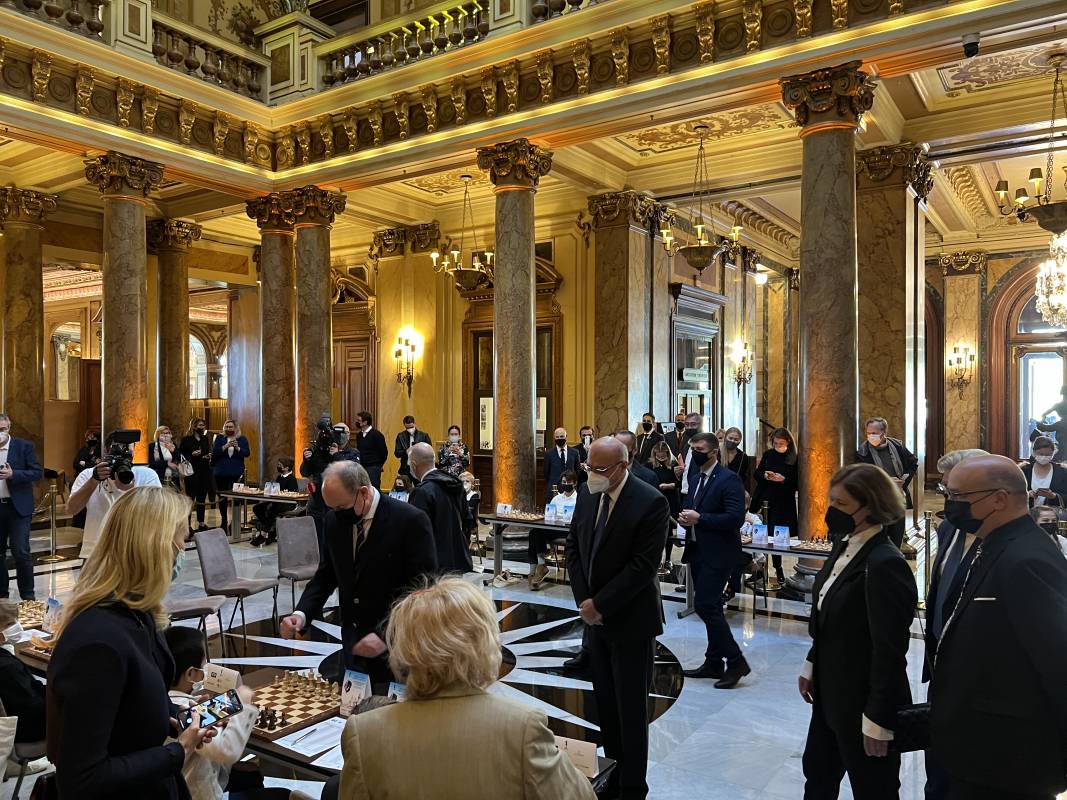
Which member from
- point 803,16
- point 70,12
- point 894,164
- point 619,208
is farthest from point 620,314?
point 70,12

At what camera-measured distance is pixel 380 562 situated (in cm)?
328

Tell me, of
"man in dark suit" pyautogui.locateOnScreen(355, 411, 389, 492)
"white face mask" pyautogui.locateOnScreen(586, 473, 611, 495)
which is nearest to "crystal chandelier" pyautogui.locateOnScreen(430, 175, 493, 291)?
"man in dark suit" pyautogui.locateOnScreen(355, 411, 389, 492)

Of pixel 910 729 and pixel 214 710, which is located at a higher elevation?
pixel 214 710

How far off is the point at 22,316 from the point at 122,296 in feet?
12.7

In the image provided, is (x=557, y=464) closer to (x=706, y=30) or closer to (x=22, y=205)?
(x=706, y=30)

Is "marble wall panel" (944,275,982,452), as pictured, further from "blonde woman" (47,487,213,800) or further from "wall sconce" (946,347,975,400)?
"blonde woman" (47,487,213,800)

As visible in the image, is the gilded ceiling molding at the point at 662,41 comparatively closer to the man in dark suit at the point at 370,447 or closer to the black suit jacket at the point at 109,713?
the man in dark suit at the point at 370,447

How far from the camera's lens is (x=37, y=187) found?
40.8ft

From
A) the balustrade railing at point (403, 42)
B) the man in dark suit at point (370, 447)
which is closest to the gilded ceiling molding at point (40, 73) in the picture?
the balustrade railing at point (403, 42)

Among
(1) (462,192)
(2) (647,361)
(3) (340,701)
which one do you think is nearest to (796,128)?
(2) (647,361)

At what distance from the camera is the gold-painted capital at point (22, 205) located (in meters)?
12.3

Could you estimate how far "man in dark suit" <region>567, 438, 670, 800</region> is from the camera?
348cm

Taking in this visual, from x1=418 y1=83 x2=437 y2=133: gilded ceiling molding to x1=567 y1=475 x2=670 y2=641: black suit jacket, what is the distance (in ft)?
25.7

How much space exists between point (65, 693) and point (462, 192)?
12925 millimetres
